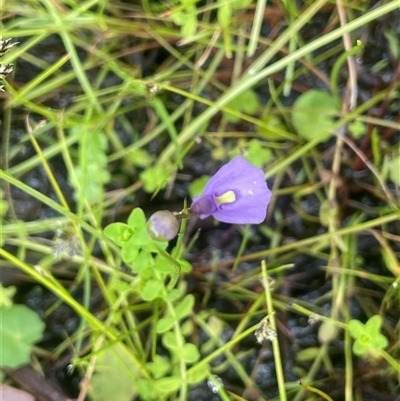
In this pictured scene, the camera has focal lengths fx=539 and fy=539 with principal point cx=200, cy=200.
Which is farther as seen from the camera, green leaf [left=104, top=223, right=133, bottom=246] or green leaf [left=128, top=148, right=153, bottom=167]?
green leaf [left=128, top=148, right=153, bottom=167]

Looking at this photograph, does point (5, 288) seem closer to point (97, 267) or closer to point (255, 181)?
point (97, 267)

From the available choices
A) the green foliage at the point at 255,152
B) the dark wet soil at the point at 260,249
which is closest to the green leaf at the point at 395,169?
the dark wet soil at the point at 260,249

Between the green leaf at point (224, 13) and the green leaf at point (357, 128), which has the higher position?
the green leaf at point (224, 13)

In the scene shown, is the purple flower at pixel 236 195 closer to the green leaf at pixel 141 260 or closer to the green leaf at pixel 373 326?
the green leaf at pixel 141 260

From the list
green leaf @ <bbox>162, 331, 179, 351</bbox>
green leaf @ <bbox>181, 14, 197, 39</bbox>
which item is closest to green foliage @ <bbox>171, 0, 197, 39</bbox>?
green leaf @ <bbox>181, 14, 197, 39</bbox>

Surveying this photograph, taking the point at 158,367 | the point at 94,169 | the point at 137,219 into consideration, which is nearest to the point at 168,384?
the point at 158,367

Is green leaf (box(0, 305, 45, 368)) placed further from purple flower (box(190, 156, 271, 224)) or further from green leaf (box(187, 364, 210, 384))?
purple flower (box(190, 156, 271, 224))
